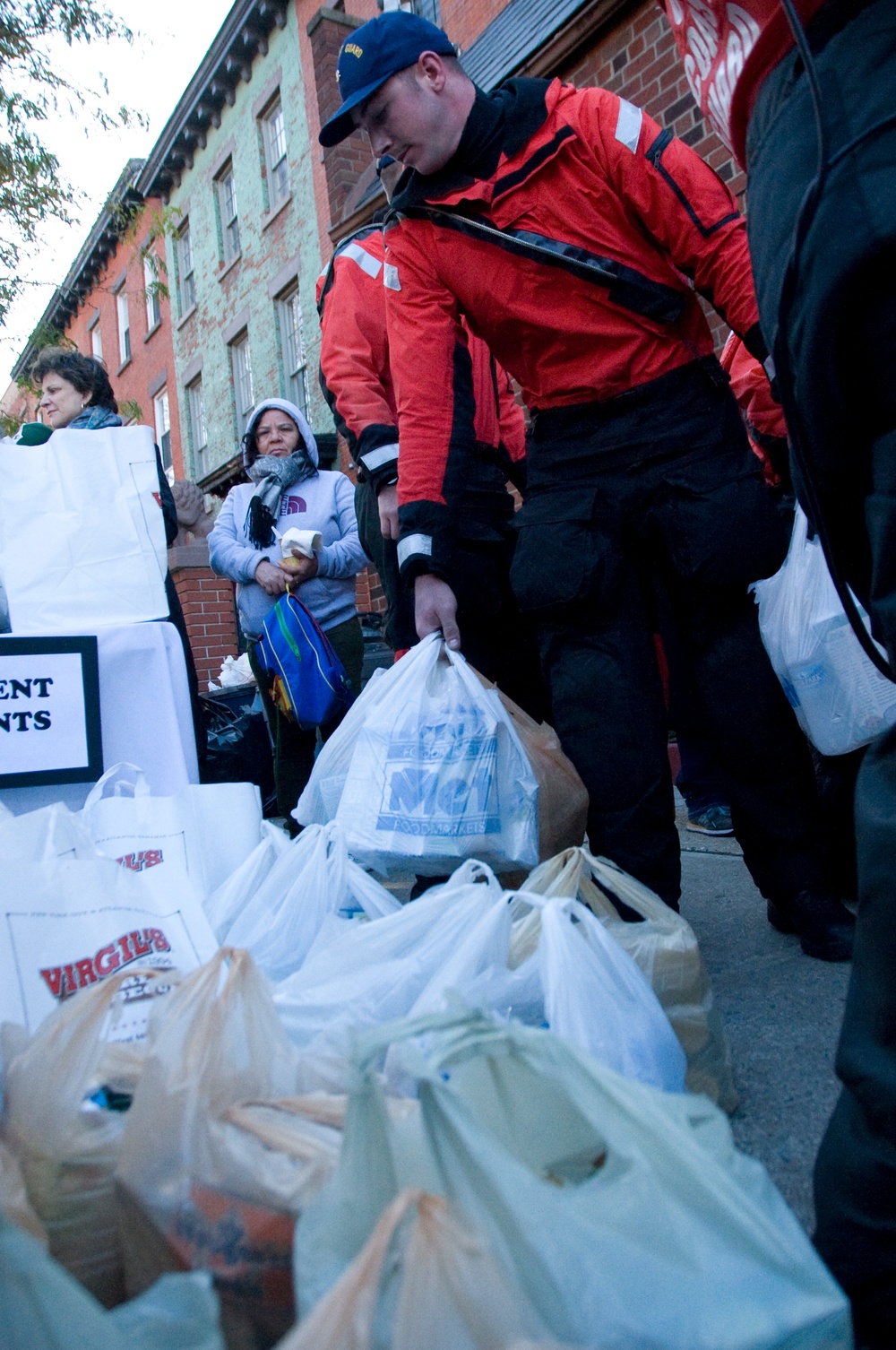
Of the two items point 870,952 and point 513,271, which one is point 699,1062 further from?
point 513,271

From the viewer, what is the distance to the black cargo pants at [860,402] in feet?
2.90

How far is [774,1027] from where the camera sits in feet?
5.56

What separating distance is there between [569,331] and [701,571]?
1.90 feet

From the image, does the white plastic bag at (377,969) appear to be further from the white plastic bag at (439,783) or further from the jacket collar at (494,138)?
the jacket collar at (494,138)

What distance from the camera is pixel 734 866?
291 cm

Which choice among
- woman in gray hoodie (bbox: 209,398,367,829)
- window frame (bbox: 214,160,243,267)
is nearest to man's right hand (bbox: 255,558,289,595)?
woman in gray hoodie (bbox: 209,398,367,829)

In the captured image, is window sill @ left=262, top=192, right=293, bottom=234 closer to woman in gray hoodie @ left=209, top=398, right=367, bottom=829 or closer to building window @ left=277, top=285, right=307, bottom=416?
building window @ left=277, top=285, right=307, bottom=416

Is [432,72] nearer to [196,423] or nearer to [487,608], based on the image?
[487,608]

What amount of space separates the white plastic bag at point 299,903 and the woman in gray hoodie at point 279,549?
5.82ft

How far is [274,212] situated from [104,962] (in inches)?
483

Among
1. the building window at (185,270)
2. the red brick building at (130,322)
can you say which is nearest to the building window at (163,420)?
the red brick building at (130,322)

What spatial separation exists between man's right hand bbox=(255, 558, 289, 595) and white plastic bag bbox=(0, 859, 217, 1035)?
2225mm

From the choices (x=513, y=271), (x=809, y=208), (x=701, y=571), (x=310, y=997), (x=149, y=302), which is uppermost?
(x=149, y=302)

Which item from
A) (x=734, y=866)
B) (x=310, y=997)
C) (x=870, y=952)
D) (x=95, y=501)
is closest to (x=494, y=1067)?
(x=870, y=952)
